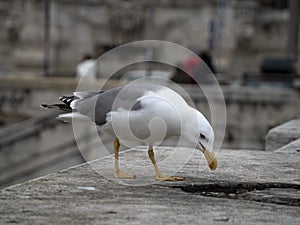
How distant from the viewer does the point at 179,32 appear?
38281 millimetres

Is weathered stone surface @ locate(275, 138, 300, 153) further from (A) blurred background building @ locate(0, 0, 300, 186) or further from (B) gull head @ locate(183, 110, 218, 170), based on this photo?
(A) blurred background building @ locate(0, 0, 300, 186)

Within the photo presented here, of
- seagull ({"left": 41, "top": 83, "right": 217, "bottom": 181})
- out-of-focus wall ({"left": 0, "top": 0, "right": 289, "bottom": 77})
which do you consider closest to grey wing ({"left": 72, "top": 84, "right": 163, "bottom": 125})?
seagull ({"left": 41, "top": 83, "right": 217, "bottom": 181})

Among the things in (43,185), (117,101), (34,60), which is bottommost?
(34,60)

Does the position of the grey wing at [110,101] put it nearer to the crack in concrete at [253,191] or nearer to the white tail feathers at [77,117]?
the white tail feathers at [77,117]

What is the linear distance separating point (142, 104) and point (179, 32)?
3230cm

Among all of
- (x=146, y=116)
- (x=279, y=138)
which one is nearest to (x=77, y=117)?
(x=146, y=116)

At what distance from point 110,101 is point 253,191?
1.12m

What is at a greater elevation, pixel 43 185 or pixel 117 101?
pixel 117 101

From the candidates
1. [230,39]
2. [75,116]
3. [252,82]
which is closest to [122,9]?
[230,39]

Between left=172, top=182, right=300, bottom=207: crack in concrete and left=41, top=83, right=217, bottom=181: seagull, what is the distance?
0.65 ft

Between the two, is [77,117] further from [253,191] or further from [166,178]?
[253,191]

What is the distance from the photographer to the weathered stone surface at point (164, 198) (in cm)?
519

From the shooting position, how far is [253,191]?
21.1ft

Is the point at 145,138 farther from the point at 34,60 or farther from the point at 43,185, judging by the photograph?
the point at 34,60
